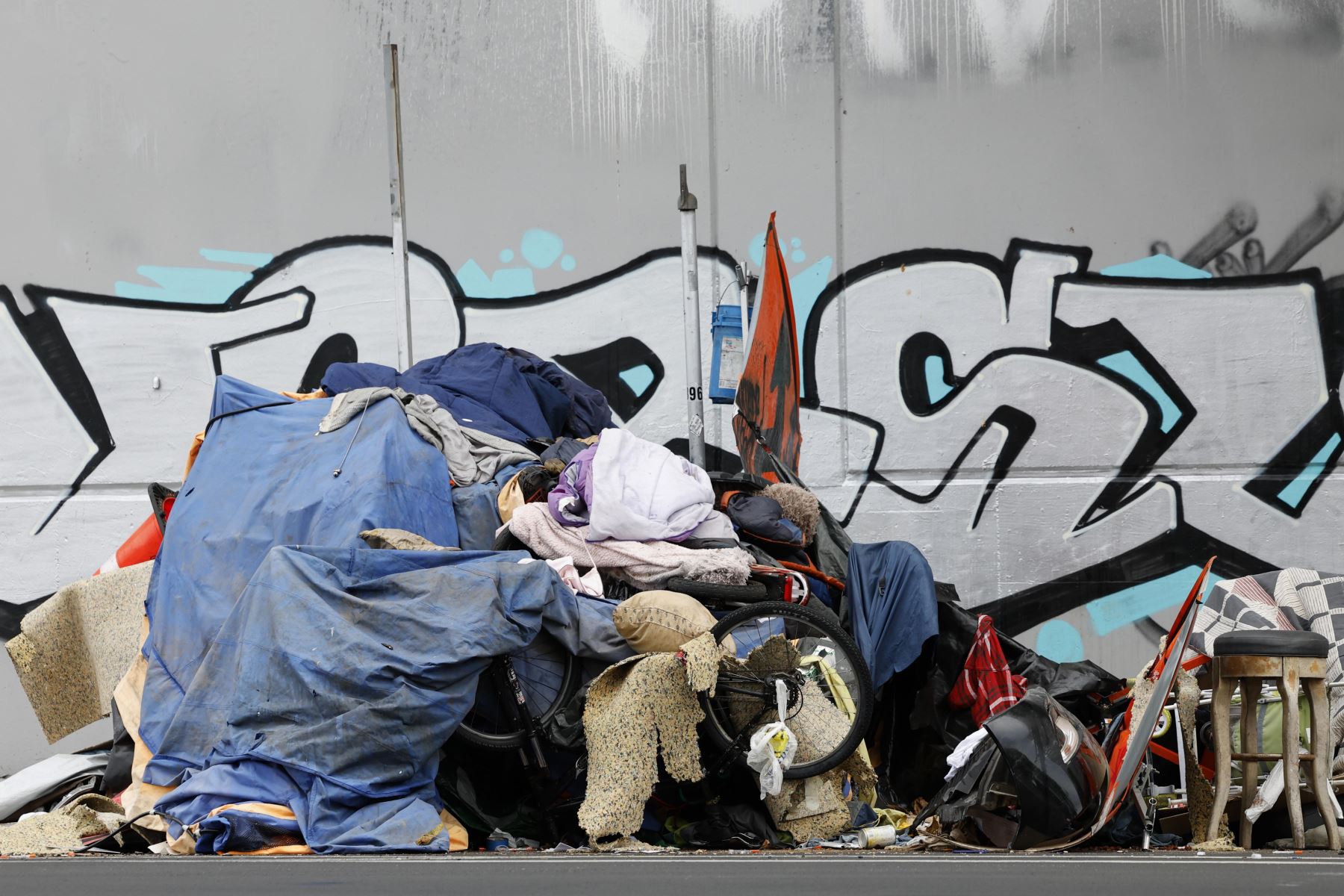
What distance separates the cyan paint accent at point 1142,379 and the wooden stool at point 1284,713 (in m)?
3.72

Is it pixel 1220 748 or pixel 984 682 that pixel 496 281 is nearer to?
pixel 984 682

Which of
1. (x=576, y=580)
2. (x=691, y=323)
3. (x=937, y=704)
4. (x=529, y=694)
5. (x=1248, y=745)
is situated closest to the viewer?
(x=1248, y=745)

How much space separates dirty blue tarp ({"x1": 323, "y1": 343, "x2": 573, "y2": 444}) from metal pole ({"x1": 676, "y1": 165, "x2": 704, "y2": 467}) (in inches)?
24.9

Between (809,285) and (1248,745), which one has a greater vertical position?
(809,285)

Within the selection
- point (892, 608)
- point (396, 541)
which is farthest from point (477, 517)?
point (892, 608)

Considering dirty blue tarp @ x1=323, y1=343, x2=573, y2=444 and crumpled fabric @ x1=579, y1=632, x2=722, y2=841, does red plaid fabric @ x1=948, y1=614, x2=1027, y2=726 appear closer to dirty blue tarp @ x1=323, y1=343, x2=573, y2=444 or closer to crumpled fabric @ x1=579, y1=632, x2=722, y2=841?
crumpled fabric @ x1=579, y1=632, x2=722, y2=841

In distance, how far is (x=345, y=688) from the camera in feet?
14.8

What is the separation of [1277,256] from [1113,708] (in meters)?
3.90

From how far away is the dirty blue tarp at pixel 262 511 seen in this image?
527 cm

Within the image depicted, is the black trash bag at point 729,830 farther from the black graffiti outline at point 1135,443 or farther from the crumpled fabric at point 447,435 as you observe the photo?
the black graffiti outline at point 1135,443

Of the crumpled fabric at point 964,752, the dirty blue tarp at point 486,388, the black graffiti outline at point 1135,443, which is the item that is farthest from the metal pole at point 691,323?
the crumpled fabric at point 964,752

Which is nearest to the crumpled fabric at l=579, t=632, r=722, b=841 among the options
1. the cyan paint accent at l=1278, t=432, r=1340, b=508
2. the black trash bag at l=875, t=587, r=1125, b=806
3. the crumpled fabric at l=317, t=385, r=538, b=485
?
the black trash bag at l=875, t=587, r=1125, b=806

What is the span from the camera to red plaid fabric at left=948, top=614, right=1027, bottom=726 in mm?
5211
